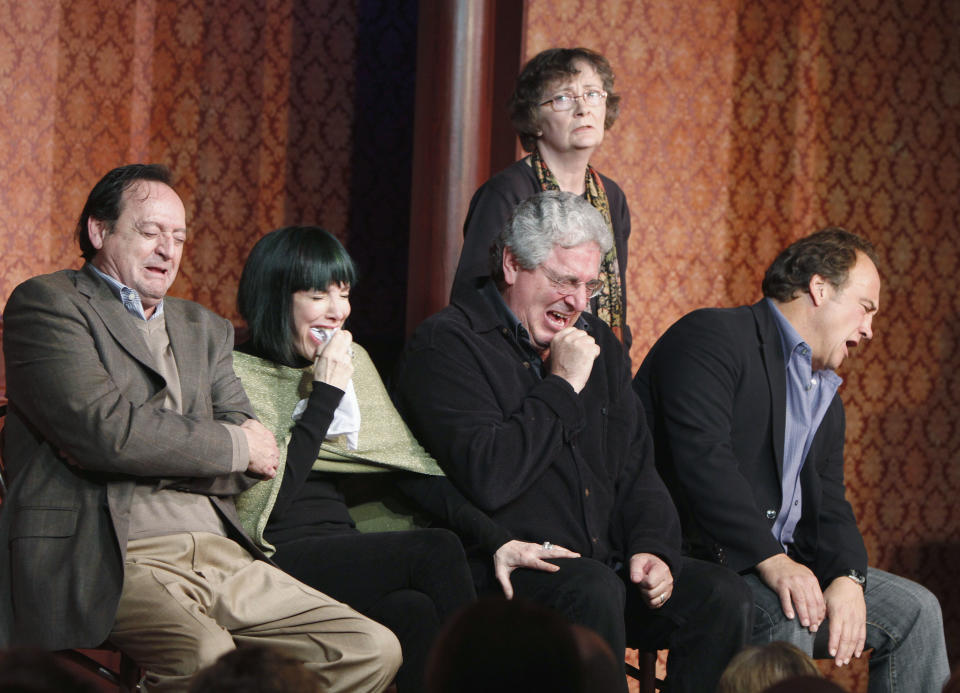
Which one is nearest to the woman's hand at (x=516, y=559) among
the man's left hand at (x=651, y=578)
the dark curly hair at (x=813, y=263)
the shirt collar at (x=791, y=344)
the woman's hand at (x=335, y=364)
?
the man's left hand at (x=651, y=578)

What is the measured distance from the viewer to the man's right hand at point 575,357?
2.42 meters

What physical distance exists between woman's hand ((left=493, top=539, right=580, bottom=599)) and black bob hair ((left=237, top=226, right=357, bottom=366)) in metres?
0.63

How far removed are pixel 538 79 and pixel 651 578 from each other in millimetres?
1491

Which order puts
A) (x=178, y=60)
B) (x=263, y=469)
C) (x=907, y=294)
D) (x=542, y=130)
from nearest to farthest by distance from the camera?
(x=263, y=469) < (x=542, y=130) < (x=178, y=60) < (x=907, y=294)

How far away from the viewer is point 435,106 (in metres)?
4.02

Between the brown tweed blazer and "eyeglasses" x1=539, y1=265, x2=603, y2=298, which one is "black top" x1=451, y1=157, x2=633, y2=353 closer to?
"eyeglasses" x1=539, y1=265, x2=603, y2=298

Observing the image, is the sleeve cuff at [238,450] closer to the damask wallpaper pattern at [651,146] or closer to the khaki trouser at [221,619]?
the khaki trouser at [221,619]

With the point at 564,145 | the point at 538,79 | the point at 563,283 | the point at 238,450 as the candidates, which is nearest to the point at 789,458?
the point at 563,283

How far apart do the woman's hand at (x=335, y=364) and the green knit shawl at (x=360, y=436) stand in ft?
0.39

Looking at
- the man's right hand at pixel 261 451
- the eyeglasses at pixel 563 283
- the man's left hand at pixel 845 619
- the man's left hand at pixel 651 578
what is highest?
the eyeglasses at pixel 563 283

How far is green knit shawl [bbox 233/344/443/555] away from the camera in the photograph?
2354 mm

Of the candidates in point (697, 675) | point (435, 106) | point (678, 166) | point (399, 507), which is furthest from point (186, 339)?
point (678, 166)

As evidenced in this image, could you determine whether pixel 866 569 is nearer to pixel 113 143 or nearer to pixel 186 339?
pixel 186 339

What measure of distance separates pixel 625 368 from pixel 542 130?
0.86m
